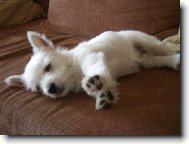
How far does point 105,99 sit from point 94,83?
0.25ft

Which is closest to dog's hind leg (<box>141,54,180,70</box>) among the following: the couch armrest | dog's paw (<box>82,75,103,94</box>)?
dog's paw (<box>82,75,103,94</box>)

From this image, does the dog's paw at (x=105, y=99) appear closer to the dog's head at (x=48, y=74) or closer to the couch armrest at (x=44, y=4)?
the dog's head at (x=48, y=74)

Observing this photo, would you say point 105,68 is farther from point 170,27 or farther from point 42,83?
point 170,27

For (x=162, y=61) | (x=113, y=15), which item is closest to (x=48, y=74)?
(x=162, y=61)

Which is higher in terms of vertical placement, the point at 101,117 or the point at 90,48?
the point at 90,48

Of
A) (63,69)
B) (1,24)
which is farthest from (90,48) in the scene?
(1,24)

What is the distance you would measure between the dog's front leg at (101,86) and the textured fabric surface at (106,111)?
0.03m

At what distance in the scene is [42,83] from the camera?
4.77 feet

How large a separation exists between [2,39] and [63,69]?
3.12ft

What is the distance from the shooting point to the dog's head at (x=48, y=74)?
142cm

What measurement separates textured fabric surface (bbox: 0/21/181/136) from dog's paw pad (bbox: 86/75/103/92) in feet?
0.23

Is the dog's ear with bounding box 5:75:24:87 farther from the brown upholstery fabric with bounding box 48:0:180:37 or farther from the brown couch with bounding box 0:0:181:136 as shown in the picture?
the brown upholstery fabric with bounding box 48:0:180:37

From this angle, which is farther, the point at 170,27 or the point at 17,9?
the point at 17,9

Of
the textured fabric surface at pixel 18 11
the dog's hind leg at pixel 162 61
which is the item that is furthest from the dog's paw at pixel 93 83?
the textured fabric surface at pixel 18 11
